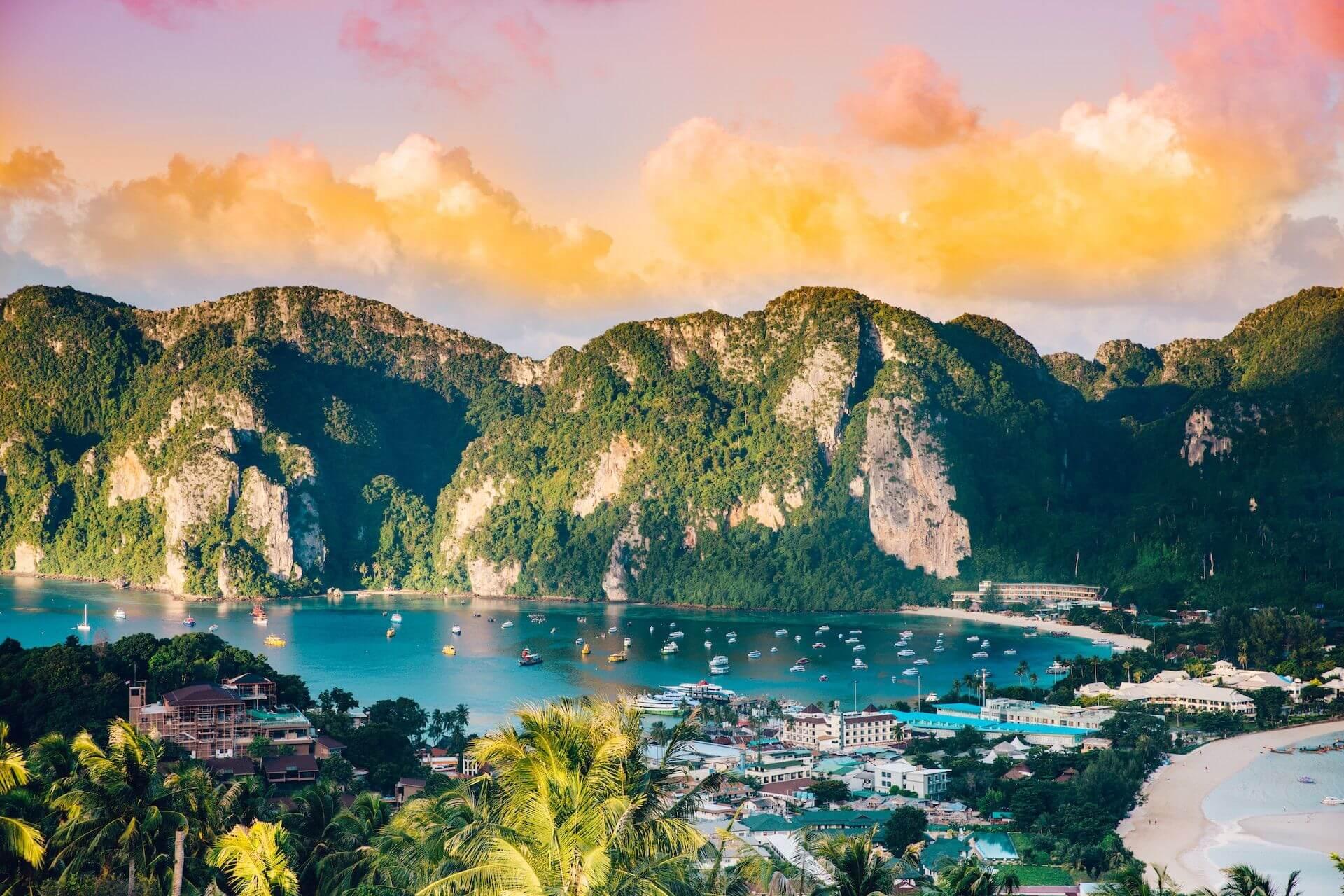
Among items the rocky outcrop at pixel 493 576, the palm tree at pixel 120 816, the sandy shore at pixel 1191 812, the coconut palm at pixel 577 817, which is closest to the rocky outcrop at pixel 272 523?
the rocky outcrop at pixel 493 576

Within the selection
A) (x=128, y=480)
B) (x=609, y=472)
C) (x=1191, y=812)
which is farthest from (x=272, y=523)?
(x=1191, y=812)

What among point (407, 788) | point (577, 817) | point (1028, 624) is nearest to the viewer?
point (577, 817)

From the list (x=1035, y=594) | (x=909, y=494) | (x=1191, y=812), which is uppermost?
(x=909, y=494)

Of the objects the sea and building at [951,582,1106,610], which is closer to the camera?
the sea

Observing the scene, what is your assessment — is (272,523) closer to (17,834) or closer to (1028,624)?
(1028,624)

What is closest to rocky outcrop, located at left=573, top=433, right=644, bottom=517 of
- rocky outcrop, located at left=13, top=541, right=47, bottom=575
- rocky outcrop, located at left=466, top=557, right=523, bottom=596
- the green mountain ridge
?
the green mountain ridge

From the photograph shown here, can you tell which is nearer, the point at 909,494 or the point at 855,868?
the point at 855,868

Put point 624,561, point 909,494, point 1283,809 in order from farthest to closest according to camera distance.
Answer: point 624,561 < point 909,494 < point 1283,809

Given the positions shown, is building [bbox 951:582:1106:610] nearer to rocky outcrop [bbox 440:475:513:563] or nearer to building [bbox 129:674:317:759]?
rocky outcrop [bbox 440:475:513:563]
